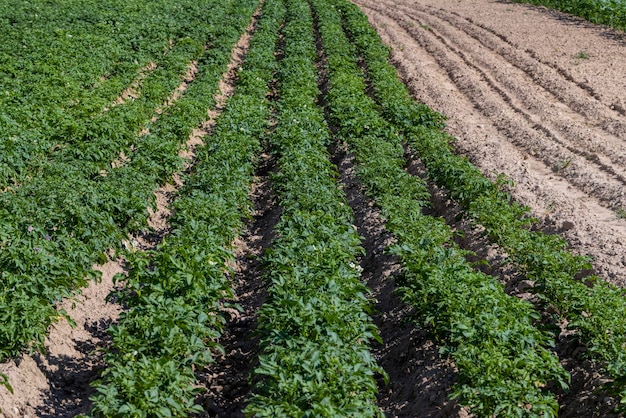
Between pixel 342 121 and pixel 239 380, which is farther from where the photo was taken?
pixel 342 121

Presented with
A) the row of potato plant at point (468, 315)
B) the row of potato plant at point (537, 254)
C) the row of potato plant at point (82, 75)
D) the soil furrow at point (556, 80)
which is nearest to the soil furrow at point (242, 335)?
the row of potato plant at point (468, 315)

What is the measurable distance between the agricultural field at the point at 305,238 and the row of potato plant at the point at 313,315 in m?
0.03

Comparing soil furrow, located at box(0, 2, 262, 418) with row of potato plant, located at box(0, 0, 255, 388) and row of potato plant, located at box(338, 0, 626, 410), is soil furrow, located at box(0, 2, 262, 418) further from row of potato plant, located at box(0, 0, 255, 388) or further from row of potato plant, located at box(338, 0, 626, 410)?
row of potato plant, located at box(338, 0, 626, 410)

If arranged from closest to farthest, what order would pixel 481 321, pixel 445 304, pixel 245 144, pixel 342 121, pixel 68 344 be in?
pixel 481 321 → pixel 445 304 → pixel 68 344 → pixel 245 144 → pixel 342 121

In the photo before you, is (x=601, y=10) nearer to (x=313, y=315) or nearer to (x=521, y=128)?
(x=521, y=128)

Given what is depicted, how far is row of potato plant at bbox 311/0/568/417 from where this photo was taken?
516 centimetres

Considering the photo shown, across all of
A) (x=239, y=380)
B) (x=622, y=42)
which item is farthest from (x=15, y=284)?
(x=622, y=42)

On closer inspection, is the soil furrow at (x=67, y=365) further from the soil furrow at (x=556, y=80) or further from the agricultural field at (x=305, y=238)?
the soil furrow at (x=556, y=80)

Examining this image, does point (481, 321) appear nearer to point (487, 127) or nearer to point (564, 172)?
point (564, 172)

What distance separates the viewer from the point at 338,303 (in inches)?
231

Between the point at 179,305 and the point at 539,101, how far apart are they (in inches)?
443

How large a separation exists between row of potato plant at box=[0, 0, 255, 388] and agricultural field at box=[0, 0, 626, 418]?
3 cm

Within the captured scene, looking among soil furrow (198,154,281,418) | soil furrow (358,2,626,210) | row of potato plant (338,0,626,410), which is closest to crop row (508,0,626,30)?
soil furrow (358,2,626,210)

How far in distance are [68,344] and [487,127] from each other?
9.52 m
